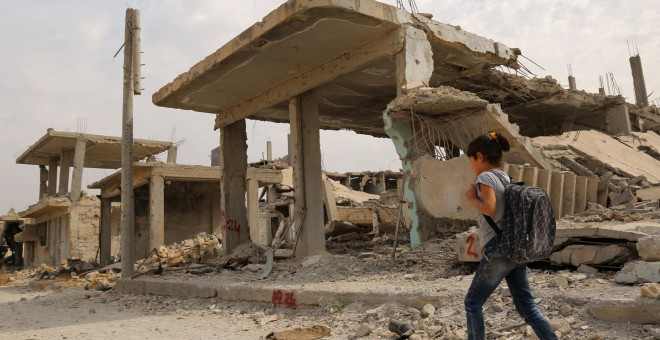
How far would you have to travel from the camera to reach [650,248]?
178 inches

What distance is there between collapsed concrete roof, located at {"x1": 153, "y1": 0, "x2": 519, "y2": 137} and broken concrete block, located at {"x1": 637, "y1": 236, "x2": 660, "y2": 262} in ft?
14.5

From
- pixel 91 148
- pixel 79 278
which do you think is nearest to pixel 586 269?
pixel 79 278

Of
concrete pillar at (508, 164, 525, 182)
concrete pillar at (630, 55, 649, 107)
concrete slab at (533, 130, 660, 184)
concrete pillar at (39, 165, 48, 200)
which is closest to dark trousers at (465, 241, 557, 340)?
concrete pillar at (508, 164, 525, 182)

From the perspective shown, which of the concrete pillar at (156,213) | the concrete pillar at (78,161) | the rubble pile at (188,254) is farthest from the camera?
the concrete pillar at (78,161)

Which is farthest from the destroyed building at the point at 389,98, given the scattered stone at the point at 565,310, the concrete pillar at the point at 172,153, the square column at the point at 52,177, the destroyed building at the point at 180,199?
the square column at the point at 52,177

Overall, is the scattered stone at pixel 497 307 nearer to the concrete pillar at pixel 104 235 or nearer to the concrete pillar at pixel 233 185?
the concrete pillar at pixel 233 185

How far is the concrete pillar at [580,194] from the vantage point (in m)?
7.69

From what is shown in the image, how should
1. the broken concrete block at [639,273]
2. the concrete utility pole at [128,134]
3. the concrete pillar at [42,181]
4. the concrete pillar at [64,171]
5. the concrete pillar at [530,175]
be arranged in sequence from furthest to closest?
the concrete pillar at [42,181], the concrete pillar at [64,171], the concrete utility pole at [128,134], the concrete pillar at [530,175], the broken concrete block at [639,273]

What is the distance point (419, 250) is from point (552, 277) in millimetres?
2579

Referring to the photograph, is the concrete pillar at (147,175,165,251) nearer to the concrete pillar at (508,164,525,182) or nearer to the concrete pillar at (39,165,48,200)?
the concrete pillar at (508,164,525,182)

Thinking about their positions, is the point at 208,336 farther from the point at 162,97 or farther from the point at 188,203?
the point at 188,203

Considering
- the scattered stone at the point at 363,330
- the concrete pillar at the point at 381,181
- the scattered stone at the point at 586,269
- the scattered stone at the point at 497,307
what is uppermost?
the concrete pillar at the point at 381,181

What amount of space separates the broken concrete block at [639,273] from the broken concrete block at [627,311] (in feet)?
2.39

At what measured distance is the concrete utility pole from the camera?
36.3ft
